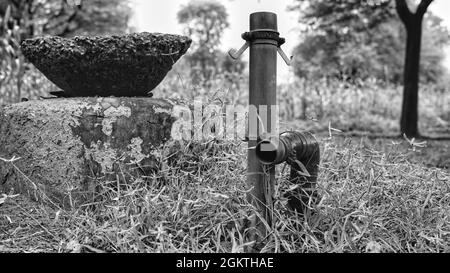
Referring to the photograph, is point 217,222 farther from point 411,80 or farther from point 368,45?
point 368,45

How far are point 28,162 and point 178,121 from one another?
0.88 m

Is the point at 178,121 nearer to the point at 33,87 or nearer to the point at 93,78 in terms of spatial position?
the point at 93,78

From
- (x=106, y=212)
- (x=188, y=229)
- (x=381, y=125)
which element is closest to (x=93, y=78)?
(x=106, y=212)

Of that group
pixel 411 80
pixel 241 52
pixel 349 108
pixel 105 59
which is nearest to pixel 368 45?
pixel 349 108

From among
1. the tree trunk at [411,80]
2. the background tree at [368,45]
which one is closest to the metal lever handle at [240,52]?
the background tree at [368,45]

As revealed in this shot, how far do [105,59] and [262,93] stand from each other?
1118mm

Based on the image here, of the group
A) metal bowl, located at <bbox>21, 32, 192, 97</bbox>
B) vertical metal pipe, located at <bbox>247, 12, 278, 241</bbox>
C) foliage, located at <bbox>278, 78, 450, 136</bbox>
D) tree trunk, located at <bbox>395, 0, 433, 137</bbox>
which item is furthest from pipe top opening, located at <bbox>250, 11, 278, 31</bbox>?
foliage, located at <bbox>278, 78, 450, 136</bbox>

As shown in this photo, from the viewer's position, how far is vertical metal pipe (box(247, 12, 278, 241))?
2066 millimetres

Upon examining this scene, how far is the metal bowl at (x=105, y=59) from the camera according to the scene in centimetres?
272

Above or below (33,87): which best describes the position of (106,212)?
below

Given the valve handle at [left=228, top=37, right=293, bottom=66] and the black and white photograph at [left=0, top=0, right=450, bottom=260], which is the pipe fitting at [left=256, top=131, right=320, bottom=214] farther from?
the valve handle at [left=228, top=37, right=293, bottom=66]

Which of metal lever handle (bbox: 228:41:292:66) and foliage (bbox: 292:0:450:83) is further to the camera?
foliage (bbox: 292:0:450:83)

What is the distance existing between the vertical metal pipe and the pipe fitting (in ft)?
0.34
